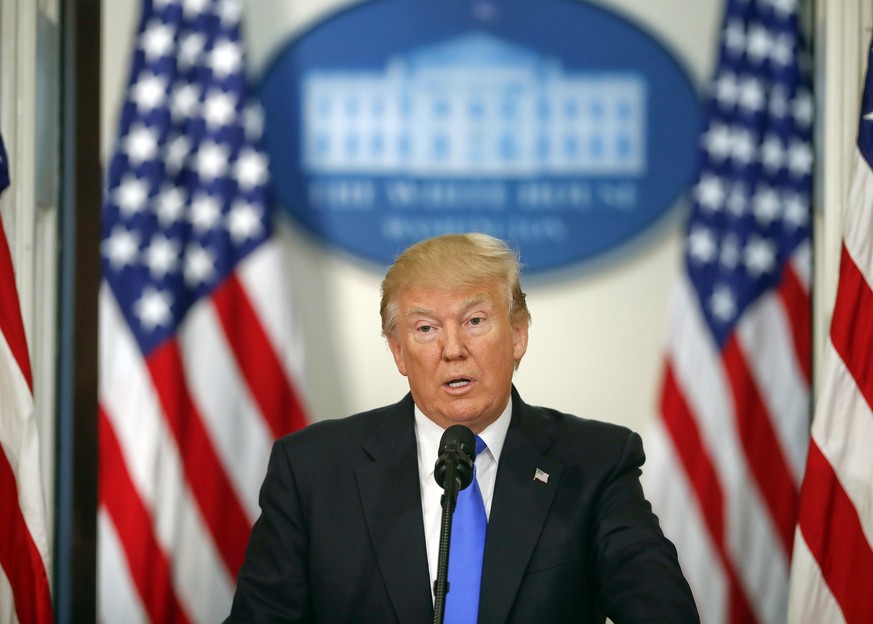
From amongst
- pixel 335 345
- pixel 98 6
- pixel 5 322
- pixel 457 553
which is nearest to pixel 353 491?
pixel 457 553

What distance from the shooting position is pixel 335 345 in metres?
3.90

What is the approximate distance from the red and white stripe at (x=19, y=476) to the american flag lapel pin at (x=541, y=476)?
1.52m

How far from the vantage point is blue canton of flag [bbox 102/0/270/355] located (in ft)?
11.8

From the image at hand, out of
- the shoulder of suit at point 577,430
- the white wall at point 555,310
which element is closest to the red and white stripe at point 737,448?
the white wall at point 555,310

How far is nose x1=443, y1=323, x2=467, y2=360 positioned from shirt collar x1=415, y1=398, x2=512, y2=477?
20cm

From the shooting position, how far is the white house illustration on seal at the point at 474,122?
3879 millimetres

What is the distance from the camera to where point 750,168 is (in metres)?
3.64

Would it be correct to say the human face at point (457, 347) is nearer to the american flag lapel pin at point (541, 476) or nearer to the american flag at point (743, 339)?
the american flag lapel pin at point (541, 476)

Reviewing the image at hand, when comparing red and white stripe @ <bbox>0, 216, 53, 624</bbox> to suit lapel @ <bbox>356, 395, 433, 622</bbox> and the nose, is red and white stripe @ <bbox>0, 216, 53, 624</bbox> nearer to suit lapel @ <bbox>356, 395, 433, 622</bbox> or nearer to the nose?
suit lapel @ <bbox>356, 395, 433, 622</bbox>

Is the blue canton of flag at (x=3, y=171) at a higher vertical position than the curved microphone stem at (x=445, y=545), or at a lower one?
higher

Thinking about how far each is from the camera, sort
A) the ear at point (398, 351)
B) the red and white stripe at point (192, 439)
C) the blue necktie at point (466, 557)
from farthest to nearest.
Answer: the red and white stripe at point (192, 439)
the ear at point (398, 351)
the blue necktie at point (466, 557)

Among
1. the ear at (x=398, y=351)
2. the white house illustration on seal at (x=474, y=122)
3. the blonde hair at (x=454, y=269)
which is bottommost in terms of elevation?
the ear at (x=398, y=351)

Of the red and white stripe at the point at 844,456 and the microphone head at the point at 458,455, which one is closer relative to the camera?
the microphone head at the point at 458,455

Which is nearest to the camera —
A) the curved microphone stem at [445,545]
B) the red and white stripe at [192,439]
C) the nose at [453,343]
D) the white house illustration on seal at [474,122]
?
the curved microphone stem at [445,545]
